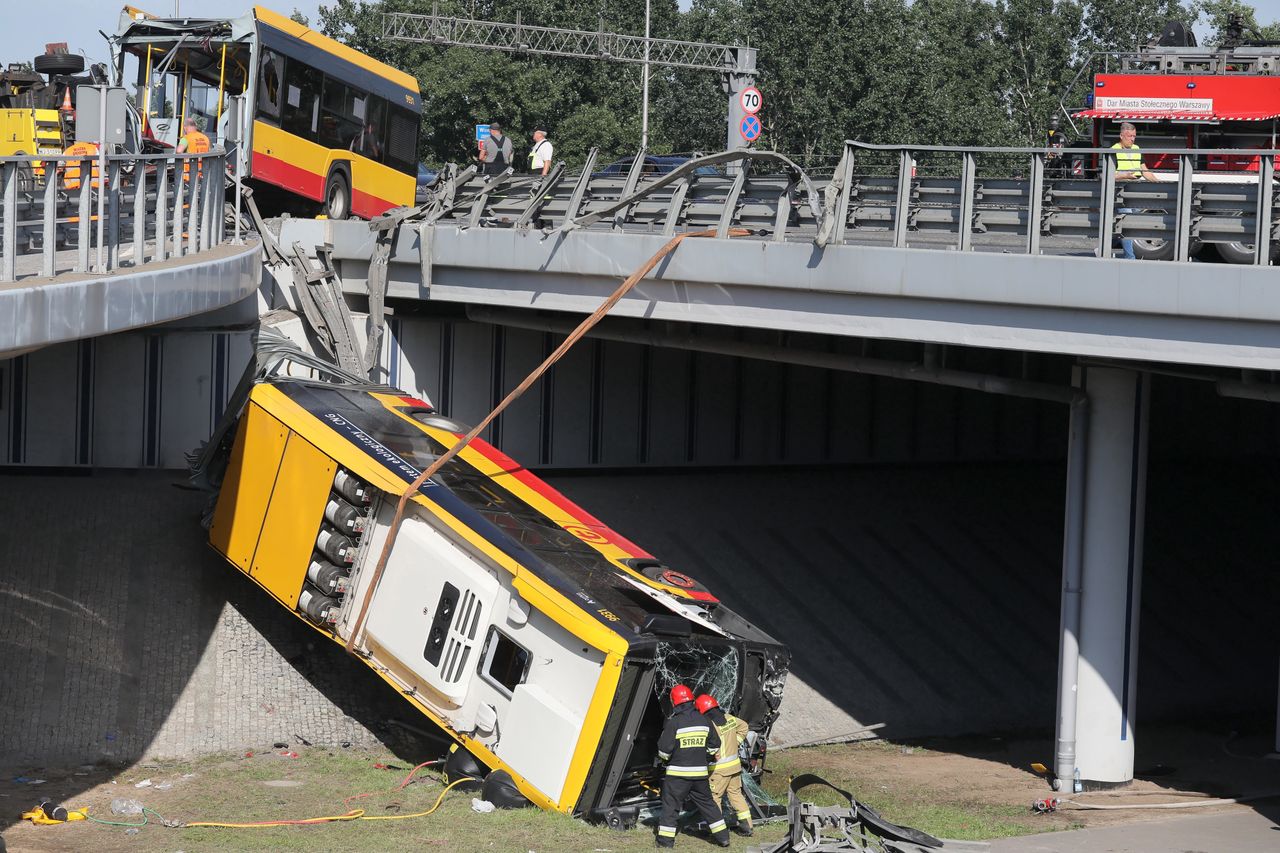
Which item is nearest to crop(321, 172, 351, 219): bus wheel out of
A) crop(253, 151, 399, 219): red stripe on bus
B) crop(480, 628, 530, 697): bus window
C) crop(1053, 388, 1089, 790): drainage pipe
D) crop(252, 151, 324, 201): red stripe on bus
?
crop(253, 151, 399, 219): red stripe on bus

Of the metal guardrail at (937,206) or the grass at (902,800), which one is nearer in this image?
the metal guardrail at (937,206)

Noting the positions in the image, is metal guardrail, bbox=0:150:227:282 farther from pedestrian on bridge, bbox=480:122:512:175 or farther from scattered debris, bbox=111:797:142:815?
pedestrian on bridge, bbox=480:122:512:175

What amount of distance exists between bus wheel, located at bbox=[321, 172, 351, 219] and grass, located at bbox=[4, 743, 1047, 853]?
37.8 ft

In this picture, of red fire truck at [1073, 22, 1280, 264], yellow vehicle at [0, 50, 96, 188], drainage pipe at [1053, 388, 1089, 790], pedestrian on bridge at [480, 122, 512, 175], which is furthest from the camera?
pedestrian on bridge at [480, 122, 512, 175]

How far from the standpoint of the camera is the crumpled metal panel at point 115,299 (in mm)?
10055

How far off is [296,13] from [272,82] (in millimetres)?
48921

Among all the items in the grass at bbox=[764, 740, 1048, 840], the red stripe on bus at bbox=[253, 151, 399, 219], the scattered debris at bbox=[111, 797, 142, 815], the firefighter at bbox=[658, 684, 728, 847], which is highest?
the red stripe on bus at bbox=[253, 151, 399, 219]

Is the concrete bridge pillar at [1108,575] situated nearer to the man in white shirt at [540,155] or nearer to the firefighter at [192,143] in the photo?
the firefighter at [192,143]

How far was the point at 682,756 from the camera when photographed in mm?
11797

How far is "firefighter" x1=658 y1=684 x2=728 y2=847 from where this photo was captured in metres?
11.8

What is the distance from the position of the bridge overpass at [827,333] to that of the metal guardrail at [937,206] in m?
0.03

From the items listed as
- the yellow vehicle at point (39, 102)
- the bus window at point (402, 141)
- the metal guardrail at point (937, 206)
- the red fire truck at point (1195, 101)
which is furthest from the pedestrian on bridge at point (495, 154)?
the red fire truck at point (1195, 101)

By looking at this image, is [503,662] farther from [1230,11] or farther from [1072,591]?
[1230,11]

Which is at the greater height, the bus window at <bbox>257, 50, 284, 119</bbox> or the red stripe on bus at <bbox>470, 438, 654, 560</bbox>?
the bus window at <bbox>257, 50, 284, 119</bbox>
